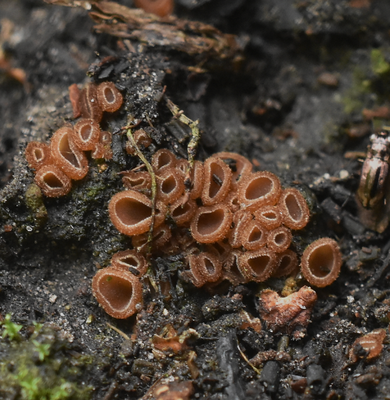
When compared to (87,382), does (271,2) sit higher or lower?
higher

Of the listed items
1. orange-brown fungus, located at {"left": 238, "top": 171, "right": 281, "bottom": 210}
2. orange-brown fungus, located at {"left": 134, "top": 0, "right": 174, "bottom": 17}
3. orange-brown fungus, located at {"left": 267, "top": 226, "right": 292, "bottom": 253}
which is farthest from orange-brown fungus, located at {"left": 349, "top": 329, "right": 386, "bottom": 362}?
orange-brown fungus, located at {"left": 134, "top": 0, "right": 174, "bottom": 17}

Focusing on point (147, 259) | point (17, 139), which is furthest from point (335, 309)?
point (17, 139)

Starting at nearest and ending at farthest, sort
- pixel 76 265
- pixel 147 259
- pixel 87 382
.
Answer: pixel 87 382, pixel 147 259, pixel 76 265

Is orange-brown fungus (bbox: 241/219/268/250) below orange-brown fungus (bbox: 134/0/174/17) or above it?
below

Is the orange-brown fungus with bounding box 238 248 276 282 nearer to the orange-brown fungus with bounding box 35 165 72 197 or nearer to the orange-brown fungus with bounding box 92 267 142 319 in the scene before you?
the orange-brown fungus with bounding box 92 267 142 319

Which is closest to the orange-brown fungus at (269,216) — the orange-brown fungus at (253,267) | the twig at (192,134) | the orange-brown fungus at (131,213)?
→ the orange-brown fungus at (253,267)

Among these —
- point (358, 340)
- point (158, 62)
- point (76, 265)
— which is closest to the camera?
point (358, 340)

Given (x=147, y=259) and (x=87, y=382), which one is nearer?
(x=87, y=382)

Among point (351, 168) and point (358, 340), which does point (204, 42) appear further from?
point (358, 340)
